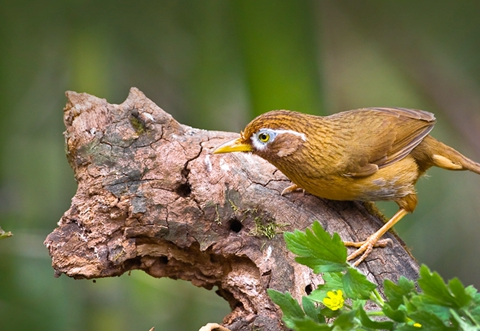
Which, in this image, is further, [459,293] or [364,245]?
[364,245]

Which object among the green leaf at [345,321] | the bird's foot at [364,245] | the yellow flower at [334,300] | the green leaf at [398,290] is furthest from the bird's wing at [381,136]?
the green leaf at [345,321]

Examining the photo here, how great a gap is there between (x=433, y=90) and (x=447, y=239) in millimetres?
1512

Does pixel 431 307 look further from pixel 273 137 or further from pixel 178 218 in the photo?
pixel 273 137

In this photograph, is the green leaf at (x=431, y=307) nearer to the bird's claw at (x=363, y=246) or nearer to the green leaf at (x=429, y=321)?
the green leaf at (x=429, y=321)

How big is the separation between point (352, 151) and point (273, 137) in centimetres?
52

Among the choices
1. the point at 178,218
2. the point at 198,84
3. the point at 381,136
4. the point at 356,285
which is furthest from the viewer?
the point at 198,84

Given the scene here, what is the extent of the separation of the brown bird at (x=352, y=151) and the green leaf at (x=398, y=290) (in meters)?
1.15

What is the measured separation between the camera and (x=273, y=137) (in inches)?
133

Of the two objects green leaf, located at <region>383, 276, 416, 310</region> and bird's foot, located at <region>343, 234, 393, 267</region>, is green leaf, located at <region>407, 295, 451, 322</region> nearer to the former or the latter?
green leaf, located at <region>383, 276, 416, 310</region>

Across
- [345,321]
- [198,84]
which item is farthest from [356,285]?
[198,84]

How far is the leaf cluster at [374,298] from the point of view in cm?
175

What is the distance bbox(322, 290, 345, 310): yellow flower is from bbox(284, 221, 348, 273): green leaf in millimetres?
→ 108

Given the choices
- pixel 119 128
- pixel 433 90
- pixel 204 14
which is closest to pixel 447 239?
pixel 433 90

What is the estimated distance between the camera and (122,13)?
5.63 meters
